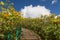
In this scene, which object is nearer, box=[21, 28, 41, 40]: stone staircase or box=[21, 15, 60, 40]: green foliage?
box=[21, 28, 41, 40]: stone staircase

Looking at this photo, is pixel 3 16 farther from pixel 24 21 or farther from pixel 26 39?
pixel 26 39

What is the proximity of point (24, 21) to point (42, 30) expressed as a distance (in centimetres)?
176

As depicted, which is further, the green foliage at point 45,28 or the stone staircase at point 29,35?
the green foliage at point 45,28

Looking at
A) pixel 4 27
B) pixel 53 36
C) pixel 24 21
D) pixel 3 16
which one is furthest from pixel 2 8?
pixel 53 36

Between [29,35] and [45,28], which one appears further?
[45,28]

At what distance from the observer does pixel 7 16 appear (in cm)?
1277

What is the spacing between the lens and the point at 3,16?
13211 mm

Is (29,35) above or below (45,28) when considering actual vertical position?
below

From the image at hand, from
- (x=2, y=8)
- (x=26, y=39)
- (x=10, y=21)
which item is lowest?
(x=26, y=39)

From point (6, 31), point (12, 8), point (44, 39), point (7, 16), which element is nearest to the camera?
point (6, 31)

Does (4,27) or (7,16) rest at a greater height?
(7,16)

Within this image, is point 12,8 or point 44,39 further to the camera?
point 12,8

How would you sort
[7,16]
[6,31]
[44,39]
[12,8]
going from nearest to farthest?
[6,31]
[44,39]
[7,16]
[12,8]

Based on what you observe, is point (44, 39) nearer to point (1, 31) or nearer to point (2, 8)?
point (1, 31)
